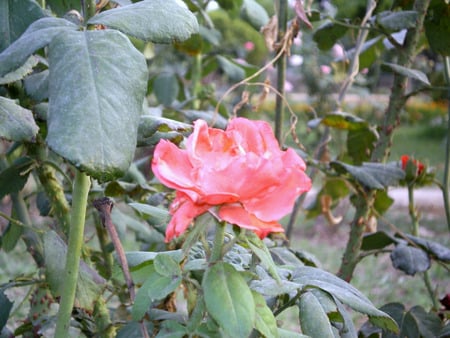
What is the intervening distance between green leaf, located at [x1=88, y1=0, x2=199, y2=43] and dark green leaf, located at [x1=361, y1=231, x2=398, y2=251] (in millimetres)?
958

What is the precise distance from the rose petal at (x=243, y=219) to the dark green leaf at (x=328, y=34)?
4.04ft

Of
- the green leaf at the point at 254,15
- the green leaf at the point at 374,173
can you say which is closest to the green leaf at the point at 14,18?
the green leaf at the point at 374,173

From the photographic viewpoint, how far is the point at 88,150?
2.23 ft

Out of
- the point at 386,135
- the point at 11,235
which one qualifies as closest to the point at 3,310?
the point at 11,235

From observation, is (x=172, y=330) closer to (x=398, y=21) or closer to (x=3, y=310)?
(x=3, y=310)

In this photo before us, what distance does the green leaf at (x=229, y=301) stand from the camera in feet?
2.04

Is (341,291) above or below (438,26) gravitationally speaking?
below

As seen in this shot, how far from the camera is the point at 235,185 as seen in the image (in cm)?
65

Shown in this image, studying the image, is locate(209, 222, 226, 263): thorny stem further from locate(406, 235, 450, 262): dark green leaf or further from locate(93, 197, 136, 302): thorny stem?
locate(406, 235, 450, 262): dark green leaf

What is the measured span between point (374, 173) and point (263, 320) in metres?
0.91

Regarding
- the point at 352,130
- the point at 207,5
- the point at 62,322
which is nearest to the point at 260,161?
the point at 62,322

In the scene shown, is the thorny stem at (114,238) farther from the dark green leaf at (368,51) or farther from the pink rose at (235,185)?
the dark green leaf at (368,51)

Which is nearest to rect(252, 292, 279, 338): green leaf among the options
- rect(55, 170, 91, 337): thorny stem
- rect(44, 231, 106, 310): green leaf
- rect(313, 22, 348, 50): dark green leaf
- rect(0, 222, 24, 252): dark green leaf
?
rect(55, 170, 91, 337): thorny stem

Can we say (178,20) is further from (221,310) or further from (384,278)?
(384,278)
